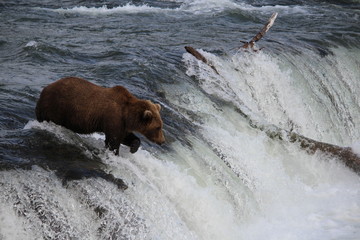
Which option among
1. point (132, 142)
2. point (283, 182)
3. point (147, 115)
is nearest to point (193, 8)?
point (283, 182)

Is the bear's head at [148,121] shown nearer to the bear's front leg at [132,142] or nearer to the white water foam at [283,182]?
the bear's front leg at [132,142]

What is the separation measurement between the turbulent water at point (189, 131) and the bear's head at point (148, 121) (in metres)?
0.36

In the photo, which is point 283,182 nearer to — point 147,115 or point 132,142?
point 132,142

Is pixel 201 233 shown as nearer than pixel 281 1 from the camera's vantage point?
Yes

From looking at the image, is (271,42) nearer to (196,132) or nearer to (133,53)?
(133,53)

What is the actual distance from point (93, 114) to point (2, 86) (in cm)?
285

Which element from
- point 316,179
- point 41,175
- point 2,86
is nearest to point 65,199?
point 41,175

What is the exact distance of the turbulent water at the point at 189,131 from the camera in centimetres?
503

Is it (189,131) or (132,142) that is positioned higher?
(132,142)

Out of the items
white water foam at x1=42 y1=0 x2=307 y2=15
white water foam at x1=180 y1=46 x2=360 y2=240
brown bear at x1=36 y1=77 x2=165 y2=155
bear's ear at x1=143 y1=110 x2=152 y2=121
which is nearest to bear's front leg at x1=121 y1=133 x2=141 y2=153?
brown bear at x1=36 y1=77 x2=165 y2=155

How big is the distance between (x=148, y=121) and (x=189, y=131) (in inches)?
73.4

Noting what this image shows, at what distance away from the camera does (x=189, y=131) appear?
7.37 metres

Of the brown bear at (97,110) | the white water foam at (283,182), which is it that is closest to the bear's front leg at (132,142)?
the brown bear at (97,110)

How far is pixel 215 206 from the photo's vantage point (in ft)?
21.0
